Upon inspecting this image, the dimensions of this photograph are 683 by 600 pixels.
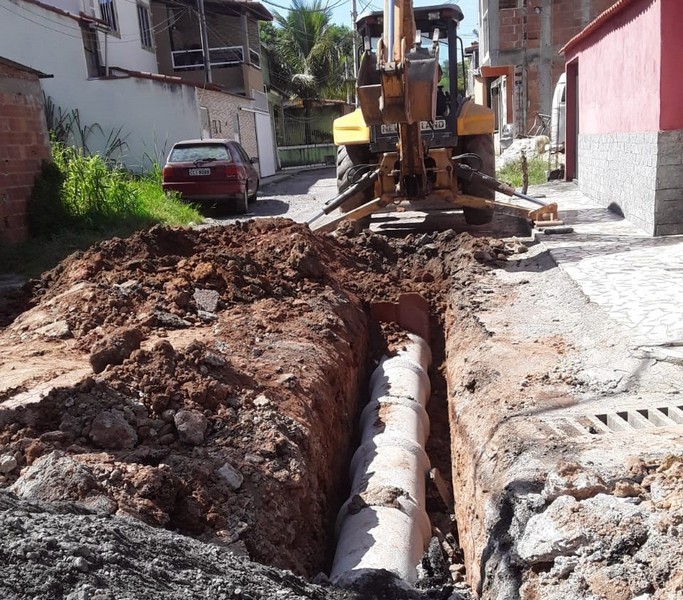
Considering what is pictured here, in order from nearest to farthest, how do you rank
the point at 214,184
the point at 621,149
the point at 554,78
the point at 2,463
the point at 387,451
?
the point at 2,463 < the point at 387,451 < the point at 621,149 < the point at 214,184 < the point at 554,78

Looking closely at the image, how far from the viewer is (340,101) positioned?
37.5 metres

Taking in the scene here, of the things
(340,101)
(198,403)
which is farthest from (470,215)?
(340,101)

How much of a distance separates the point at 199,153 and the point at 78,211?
3753mm

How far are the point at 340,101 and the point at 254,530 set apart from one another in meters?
35.6

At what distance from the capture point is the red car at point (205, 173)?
49.8 feet

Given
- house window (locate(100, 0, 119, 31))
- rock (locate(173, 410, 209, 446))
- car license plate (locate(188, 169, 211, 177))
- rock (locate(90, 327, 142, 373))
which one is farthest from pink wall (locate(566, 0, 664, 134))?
house window (locate(100, 0, 119, 31))

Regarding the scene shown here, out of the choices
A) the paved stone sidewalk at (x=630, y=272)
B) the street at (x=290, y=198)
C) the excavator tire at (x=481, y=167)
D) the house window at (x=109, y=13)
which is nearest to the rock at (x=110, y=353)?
the paved stone sidewalk at (x=630, y=272)

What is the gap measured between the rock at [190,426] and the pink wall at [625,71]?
7037mm

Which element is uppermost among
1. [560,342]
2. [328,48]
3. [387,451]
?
[328,48]

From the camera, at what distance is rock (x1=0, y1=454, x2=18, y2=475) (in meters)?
3.52

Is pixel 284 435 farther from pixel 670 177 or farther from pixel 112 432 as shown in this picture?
pixel 670 177

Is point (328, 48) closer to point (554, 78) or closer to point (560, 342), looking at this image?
point (554, 78)

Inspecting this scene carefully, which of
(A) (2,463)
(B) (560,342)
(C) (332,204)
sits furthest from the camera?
(C) (332,204)

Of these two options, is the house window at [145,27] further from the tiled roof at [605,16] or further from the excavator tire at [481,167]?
the excavator tire at [481,167]
